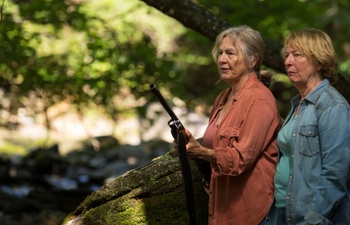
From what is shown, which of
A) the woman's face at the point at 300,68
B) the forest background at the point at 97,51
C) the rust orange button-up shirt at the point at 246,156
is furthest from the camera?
the forest background at the point at 97,51

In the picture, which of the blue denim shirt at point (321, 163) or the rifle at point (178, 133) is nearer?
the blue denim shirt at point (321, 163)

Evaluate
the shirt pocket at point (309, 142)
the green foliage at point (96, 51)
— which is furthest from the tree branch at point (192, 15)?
the shirt pocket at point (309, 142)

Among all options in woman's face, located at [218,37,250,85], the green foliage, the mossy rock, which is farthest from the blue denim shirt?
the green foliage

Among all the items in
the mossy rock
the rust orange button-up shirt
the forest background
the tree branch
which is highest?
the rust orange button-up shirt

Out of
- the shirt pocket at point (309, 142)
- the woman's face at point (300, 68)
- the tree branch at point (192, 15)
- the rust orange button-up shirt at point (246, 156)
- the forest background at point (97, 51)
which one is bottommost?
the forest background at point (97, 51)

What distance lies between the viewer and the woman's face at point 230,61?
13.1ft

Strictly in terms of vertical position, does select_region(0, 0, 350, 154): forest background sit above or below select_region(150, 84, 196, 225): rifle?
below

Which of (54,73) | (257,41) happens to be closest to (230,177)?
(257,41)

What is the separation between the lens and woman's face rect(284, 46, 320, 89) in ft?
11.8

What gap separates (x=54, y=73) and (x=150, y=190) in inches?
225

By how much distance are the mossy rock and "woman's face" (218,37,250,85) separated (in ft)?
3.51

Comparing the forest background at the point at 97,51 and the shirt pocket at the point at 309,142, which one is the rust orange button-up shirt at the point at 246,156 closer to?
the shirt pocket at the point at 309,142

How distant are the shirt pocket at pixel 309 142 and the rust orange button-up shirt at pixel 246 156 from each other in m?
0.35

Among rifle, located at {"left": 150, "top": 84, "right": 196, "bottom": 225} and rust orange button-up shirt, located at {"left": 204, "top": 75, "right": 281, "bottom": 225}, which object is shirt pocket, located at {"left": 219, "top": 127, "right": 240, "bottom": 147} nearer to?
rust orange button-up shirt, located at {"left": 204, "top": 75, "right": 281, "bottom": 225}
